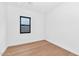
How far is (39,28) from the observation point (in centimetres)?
382

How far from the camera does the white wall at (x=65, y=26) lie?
2.42m

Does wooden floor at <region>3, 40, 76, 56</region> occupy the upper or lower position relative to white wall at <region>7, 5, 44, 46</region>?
lower

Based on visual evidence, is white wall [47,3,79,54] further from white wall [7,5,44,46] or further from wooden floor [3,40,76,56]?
white wall [7,5,44,46]

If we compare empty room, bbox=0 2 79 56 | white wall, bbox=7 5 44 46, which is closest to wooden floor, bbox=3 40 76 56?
empty room, bbox=0 2 79 56

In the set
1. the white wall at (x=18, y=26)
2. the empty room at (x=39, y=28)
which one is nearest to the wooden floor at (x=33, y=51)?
the empty room at (x=39, y=28)

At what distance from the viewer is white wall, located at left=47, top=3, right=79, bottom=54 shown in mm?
2416

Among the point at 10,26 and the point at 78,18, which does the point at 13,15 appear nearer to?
the point at 10,26

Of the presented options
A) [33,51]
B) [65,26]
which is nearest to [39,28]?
[65,26]

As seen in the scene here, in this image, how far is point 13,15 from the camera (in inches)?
109

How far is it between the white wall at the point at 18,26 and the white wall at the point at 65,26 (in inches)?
22.0

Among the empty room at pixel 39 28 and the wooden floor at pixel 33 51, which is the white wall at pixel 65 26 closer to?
the empty room at pixel 39 28

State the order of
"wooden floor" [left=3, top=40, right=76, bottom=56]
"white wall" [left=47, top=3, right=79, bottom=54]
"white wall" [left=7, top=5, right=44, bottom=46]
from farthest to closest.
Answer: "white wall" [left=7, top=5, right=44, bottom=46], "white wall" [left=47, top=3, right=79, bottom=54], "wooden floor" [left=3, top=40, right=76, bottom=56]

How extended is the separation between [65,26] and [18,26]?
1800 mm

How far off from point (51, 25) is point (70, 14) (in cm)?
113
